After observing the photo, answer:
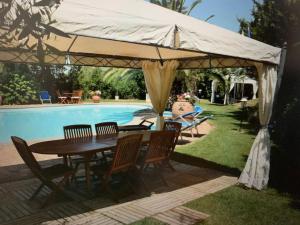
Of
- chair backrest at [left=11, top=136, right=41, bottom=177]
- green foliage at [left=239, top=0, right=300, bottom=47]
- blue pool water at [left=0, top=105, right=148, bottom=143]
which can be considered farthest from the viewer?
blue pool water at [left=0, top=105, right=148, bottom=143]

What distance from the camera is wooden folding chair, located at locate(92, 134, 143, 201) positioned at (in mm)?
4824

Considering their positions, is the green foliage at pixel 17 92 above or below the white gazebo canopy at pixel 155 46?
below

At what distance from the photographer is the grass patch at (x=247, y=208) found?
14.8 ft

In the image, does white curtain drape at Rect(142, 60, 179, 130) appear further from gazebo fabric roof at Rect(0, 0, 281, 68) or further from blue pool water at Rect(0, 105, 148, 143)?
blue pool water at Rect(0, 105, 148, 143)

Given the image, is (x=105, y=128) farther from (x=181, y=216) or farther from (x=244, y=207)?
(x=244, y=207)

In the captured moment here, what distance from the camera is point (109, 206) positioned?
4.85m

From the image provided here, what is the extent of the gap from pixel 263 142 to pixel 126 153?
2.84 m


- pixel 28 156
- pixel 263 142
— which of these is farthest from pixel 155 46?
pixel 263 142

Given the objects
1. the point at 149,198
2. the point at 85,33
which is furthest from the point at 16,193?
the point at 85,33

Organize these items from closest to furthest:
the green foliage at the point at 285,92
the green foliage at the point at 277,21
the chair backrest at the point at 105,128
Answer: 1. the chair backrest at the point at 105,128
2. the green foliage at the point at 285,92
3. the green foliage at the point at 277,21

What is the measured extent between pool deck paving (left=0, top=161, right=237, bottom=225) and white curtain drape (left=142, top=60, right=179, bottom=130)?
2877 mm

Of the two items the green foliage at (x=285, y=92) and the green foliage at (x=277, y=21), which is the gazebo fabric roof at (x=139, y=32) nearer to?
the green foliage at (x=285, y=92)

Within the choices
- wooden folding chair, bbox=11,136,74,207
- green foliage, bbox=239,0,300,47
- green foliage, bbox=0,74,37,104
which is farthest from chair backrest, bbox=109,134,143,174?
green foliage, bbox=0,74,37,104

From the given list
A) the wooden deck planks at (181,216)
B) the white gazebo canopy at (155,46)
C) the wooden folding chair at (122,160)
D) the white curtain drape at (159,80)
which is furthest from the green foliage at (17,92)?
the wooden deck planks at (181,216)
